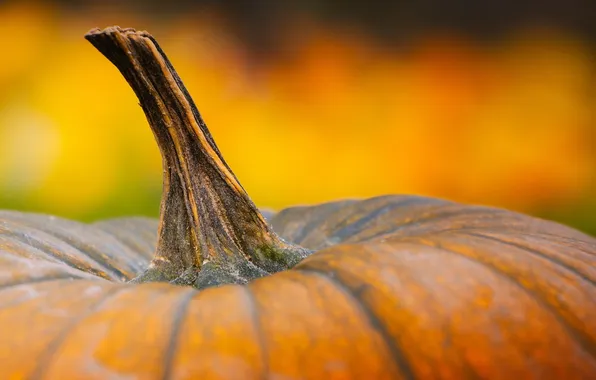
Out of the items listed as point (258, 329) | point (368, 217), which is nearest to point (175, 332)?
point (258, 329)

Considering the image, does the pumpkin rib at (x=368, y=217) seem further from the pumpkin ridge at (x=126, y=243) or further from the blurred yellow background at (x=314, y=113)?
the blurred yellow background at (x=314, y=113)

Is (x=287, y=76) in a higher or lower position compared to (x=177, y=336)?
higher

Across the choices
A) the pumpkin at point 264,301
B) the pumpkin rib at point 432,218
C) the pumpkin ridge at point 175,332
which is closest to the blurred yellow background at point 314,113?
the pumpkin rib at point 432,218

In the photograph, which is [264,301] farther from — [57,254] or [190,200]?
[57,254]

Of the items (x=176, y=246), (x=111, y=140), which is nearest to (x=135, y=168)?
(x=111, y=140)

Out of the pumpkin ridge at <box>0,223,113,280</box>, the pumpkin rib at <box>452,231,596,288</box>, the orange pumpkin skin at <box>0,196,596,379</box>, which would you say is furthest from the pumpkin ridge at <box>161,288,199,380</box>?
the pumpkin rib at <box>452,231,596,288</box>

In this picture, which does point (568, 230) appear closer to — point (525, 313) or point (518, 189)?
point (525, 313)

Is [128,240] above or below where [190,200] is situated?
below
